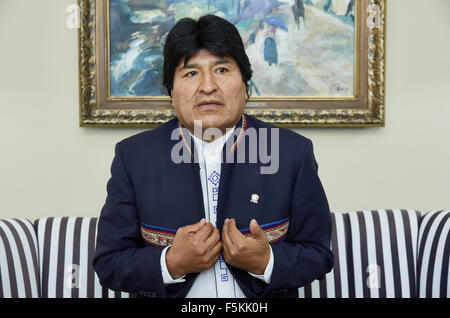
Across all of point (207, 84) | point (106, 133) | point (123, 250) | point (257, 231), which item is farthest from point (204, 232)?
point (106, 133)

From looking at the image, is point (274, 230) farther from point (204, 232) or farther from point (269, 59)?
point (269, 59)

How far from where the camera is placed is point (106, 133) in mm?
2035

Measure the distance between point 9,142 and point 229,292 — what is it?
129cm

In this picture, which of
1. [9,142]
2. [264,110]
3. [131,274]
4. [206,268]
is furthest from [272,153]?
[9,142]

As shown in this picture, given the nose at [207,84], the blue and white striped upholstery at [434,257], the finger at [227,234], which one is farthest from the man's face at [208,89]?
the blue and white striped upholstery at [434,257]

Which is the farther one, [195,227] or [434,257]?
[434,257]

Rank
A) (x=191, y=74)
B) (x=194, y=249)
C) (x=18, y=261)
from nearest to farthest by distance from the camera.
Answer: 1. (x=194, y=249)
2. (x=191, y=74)
3. (x=18, y=261)

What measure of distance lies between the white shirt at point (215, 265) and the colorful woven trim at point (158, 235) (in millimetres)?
51

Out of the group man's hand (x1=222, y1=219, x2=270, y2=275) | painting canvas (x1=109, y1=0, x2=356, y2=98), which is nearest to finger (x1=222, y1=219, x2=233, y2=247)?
man's hand (x1=222, y1=219, x2=270, y2=275)

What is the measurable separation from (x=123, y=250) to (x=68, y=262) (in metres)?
0.55

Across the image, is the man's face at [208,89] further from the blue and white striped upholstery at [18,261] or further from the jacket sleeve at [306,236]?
the blue and white striped upholstery at [18,261]

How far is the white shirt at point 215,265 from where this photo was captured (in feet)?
3.94

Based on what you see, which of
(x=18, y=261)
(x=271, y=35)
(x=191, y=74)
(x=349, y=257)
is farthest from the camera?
(x=271, y=35)
